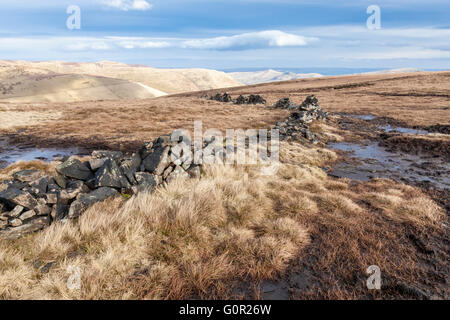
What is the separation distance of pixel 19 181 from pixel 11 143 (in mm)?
20087

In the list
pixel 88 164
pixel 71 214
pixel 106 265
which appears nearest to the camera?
pixel 106 265

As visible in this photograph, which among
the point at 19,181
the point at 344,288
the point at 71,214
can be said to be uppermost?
the point at 19,181

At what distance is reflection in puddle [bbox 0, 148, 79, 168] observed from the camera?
16.2 meters

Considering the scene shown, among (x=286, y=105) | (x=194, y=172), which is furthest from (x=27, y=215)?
(x=286, y=105)

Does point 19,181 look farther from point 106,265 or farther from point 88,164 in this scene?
point 106,265

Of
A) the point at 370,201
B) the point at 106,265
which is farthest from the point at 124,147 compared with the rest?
the point at 370,201

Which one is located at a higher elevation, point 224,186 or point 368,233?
point 224,186

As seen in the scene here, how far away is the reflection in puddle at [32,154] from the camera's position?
16.2 m

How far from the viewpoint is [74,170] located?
7180 millimetres

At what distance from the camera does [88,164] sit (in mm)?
7656

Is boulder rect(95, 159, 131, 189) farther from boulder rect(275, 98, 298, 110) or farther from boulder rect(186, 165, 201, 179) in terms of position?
boulder rect(275, 98, 298, 110)

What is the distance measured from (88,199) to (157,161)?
8.75 feet

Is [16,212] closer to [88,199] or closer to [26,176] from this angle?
[88,199]

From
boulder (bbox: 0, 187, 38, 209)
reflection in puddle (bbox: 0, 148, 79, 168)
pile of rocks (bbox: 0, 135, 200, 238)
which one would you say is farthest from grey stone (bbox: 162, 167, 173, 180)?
reflection in puddle (bbox: 0, 148, 79, 168)
